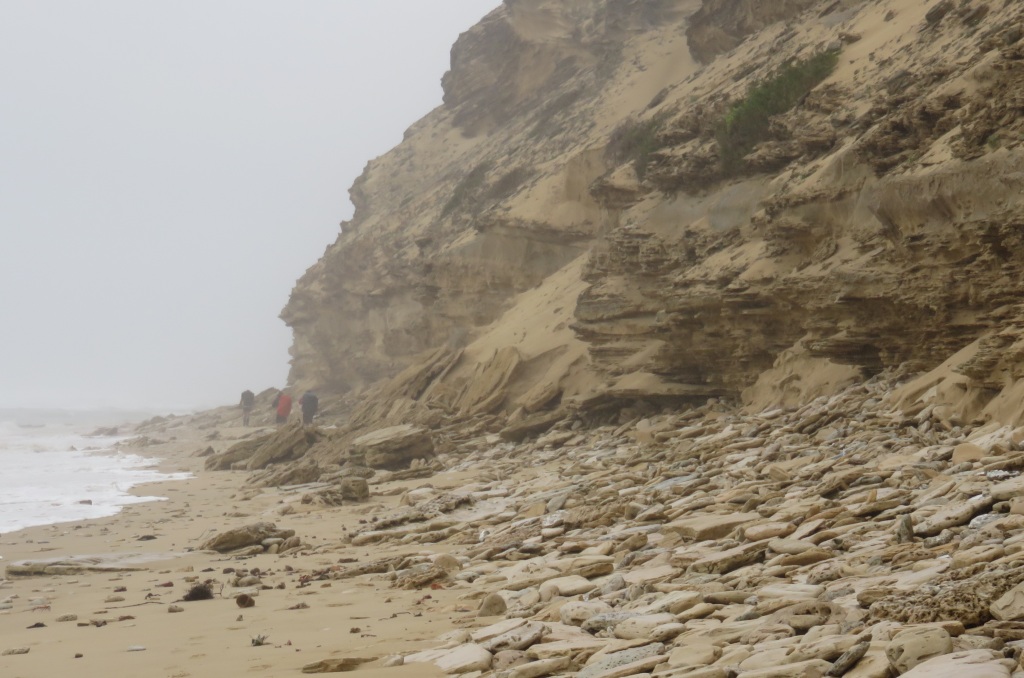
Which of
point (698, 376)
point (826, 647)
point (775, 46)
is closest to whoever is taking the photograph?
point (826, 647)

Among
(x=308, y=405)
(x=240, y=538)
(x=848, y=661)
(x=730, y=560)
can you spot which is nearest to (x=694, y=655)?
(x=848, y=661)

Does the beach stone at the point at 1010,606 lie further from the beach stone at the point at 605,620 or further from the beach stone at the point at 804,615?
the beach stone at the point at 605,620

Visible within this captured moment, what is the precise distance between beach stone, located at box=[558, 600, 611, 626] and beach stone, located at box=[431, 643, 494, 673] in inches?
23.6

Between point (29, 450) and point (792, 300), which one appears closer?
point (792, 300)

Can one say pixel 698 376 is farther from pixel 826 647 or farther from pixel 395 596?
pixel 826 647

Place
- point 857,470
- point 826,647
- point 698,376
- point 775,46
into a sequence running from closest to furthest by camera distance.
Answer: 1. point 826,647
2. point 857,470
3. point 698,376
4. point 775,46

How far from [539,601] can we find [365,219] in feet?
149

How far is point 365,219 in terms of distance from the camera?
5059cm

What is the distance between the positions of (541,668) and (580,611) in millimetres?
1055

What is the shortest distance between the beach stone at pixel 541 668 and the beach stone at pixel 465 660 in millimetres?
410

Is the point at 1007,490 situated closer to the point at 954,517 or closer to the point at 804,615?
the point at 954,517

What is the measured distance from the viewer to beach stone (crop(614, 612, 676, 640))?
4.89m

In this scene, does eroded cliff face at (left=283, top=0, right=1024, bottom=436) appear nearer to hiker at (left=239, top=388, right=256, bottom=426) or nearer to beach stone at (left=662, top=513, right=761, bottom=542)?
beach stone at (left=662, top=513, right=761, bottom=542)

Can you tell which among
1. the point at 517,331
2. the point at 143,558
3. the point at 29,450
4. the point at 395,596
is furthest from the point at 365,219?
the point at 395,596
